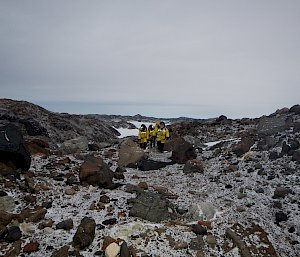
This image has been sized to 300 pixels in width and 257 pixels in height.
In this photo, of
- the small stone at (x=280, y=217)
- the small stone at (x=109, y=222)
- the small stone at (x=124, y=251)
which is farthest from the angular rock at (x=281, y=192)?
the small stone at (x=124, y=251)

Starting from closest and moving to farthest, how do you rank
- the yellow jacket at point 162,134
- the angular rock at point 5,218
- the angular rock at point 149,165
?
the angular rock at point 5,218 < the angular rock at point 149,165 < the yellow jacket at point 162,134

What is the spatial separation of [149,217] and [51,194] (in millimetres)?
3514

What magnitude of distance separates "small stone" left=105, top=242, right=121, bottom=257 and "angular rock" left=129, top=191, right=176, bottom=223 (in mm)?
1731

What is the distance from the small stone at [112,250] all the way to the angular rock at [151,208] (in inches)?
68.1

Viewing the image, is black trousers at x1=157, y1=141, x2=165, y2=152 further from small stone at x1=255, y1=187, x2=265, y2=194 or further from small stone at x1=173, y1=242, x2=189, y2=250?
small stone at x1=173, y1=242, x2=189, y2=250

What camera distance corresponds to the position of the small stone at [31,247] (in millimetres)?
7453

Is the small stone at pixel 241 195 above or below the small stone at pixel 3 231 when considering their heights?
above

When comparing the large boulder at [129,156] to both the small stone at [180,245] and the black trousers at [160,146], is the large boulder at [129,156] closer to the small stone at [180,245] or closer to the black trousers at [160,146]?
the black trousers at [160,146]

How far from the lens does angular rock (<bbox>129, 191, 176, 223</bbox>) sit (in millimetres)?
9367

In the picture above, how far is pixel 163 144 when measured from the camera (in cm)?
2041

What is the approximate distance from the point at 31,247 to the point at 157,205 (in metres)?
3.96

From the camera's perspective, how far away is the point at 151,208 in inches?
382

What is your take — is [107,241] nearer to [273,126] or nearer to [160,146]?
[160,146]

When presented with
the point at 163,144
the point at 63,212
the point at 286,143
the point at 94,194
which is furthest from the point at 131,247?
the point at 163,144
